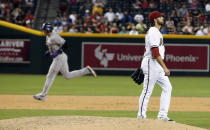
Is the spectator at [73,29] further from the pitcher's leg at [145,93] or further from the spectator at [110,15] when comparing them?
the pitcher's leg at [145,93]

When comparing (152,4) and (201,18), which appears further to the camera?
(152,4)

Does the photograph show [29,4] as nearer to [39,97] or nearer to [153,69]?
[39,97]

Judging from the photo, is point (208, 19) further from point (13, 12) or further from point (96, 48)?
point (13, 12)

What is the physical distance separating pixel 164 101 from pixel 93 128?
2.05m

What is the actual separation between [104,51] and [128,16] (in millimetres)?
3430

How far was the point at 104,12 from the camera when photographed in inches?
991

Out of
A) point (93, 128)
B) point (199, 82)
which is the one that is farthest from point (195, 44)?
point (93, 128)

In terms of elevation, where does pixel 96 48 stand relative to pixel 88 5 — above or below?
below

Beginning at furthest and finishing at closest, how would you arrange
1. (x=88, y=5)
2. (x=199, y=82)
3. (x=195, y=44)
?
(x=88, y=5) < (x=195, y=44) < (x=199, y=82)

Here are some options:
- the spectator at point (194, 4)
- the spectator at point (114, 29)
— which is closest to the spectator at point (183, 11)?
the spectator at point (194, 4)

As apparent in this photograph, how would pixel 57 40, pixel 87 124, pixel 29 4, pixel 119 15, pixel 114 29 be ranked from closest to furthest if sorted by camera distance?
pixel 87 124 < pixel 57 40 < pixel 114 29 < pixel 119 15 < pixel 29 4

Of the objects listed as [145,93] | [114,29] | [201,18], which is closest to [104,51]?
[114,29]

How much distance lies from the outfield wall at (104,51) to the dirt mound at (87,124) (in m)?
13.5

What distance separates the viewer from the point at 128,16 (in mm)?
24453
